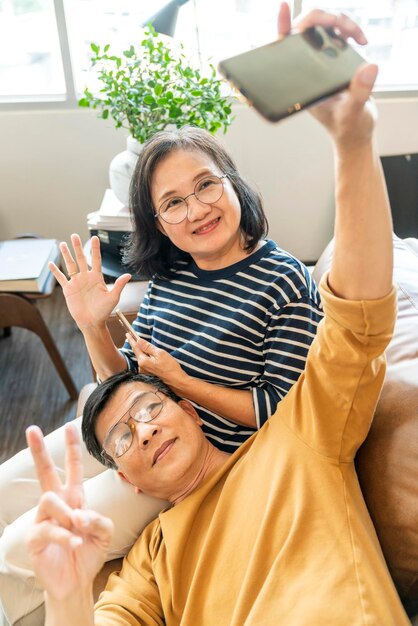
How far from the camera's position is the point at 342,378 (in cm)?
90

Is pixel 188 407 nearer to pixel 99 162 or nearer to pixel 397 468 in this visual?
pixel 397 468

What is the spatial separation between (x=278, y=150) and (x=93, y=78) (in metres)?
0.98

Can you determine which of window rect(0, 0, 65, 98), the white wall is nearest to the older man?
the white wall

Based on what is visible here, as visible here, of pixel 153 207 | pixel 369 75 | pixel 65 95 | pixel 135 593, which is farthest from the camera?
pixel 65 95

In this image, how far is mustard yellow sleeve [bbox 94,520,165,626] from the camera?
1025 mm

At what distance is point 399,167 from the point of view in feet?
8.77

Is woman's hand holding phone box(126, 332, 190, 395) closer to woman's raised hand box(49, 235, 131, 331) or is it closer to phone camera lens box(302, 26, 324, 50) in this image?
woman's raised hand box(49, 235, 131, 331)

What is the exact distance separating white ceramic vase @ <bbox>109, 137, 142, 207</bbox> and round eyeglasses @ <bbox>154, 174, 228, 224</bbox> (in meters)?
0.72

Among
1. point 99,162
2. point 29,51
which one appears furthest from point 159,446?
point 29,51

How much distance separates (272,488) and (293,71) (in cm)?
69

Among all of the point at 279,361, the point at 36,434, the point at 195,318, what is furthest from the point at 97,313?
the point at 36,434

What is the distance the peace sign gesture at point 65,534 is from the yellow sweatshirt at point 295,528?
0.26m

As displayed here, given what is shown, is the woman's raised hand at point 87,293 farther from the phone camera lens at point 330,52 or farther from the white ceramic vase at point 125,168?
the phone camera lens at point 330,52

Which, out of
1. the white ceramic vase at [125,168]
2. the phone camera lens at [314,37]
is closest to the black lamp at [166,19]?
the white ceramic vase at [125,168]
